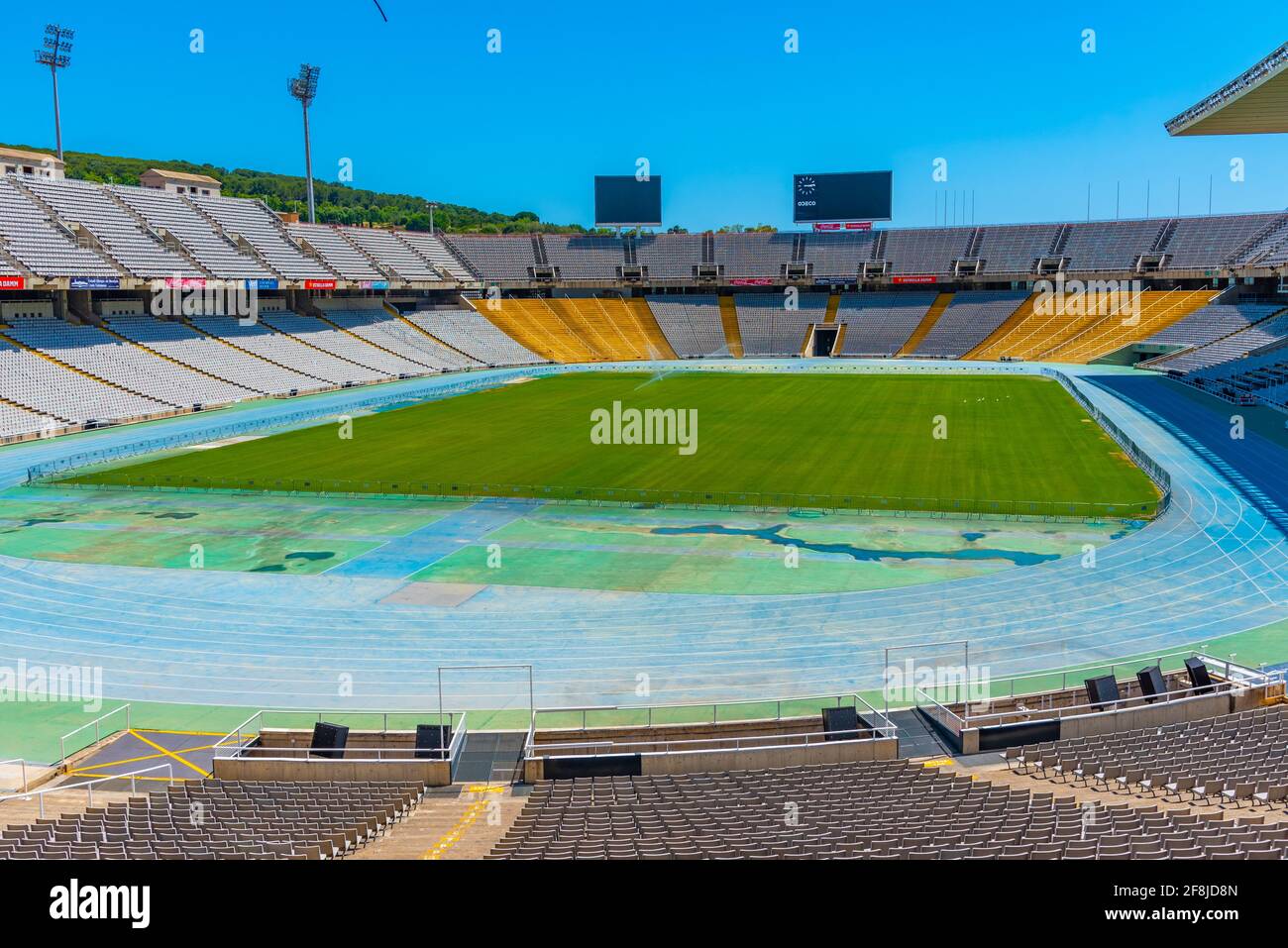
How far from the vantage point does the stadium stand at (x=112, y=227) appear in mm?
69062

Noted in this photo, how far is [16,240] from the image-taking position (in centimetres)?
6247

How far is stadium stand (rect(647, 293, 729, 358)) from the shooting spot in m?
105

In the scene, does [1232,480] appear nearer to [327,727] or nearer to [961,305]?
[327,727]

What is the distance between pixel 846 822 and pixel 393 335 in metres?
84.5

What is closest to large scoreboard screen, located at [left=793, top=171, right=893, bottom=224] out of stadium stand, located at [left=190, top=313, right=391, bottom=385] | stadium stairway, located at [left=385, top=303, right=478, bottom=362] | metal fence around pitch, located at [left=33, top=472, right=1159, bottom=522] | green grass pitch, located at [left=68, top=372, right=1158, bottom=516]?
stadium stairway, located at [left=385, top=303, right=478, bottom=362]

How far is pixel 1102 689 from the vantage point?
56.0 ft

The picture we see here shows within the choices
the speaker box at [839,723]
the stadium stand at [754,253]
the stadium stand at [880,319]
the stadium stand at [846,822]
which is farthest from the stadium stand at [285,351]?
the stadium stand at [846,822]

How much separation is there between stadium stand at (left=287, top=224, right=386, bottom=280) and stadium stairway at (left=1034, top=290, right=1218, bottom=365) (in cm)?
6157

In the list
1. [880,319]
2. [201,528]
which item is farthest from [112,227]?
[880,319]

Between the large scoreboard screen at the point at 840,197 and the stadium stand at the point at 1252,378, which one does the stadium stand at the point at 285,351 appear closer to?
the large scoreboard screen at the point at 840,197

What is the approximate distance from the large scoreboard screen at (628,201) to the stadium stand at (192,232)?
4343 centimetres

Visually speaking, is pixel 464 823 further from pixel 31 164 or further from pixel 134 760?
pixel 31 164

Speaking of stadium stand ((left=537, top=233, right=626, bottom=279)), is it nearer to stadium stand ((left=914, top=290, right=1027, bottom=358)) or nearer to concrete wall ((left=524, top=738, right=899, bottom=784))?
stadium stand ((left=914, top=290, right=1027, bottom=358))
